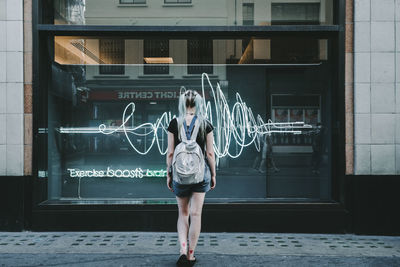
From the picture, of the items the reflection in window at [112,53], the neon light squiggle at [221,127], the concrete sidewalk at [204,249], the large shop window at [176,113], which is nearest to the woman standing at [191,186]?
the concrete sidewalk at [204,249]

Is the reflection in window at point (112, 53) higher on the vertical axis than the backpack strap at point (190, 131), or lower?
higher

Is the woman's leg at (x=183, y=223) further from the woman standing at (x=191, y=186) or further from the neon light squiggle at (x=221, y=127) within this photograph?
the neon light squiggle at (x=221, y=127)

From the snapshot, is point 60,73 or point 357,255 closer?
point 357,255

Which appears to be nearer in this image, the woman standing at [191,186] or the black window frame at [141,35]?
the woman standing at [191,186]

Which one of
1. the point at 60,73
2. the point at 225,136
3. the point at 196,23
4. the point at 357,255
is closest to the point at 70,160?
the point at 60,73

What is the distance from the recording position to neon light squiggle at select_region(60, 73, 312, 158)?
6.89 metres

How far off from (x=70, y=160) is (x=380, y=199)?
5127 millimetres

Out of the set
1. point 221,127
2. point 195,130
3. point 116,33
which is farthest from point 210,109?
point 195,130

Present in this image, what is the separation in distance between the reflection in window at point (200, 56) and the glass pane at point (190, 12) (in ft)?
1.12

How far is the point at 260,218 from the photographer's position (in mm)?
6125

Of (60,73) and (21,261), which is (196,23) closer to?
(60,73)

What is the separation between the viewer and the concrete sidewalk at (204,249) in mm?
4750

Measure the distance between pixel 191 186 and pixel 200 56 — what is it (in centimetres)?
295

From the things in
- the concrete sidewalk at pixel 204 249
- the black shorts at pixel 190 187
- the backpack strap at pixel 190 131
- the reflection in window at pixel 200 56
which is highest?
the reflection in window at pixel 200 56
